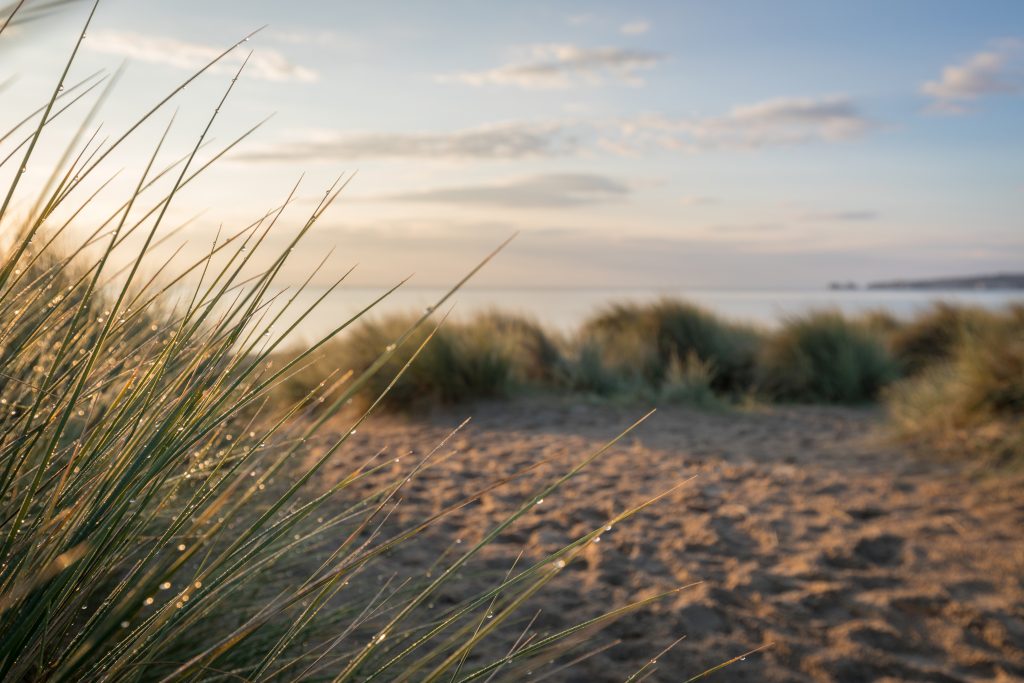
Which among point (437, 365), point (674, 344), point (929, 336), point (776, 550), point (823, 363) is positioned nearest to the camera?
point (776, 550)

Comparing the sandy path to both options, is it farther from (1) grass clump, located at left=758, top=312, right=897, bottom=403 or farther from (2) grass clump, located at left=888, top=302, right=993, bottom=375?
(2) grass clump, located at left=888, top=302, right=993, bottom=375

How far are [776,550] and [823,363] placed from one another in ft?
19.0

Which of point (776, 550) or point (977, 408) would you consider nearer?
point (776, 550)

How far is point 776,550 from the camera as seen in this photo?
12.1 ft

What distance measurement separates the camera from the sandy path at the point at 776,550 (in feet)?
9.14

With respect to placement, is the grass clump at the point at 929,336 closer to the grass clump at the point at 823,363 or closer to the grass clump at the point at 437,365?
the grass clump at the point at 823,363

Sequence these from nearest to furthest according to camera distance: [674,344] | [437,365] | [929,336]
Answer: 1. [437,365]
2. [674,344]
3. [929,336]

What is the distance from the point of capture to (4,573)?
3.70 ft

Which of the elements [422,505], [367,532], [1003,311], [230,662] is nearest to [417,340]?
[422,505]

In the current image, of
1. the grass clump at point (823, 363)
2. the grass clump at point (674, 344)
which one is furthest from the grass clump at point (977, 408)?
the grass clump at point (674, 344)

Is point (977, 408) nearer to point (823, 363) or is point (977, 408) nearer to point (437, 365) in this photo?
point (823, 363)

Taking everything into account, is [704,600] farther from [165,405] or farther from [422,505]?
[165,405]

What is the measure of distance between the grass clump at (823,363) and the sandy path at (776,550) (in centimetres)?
261

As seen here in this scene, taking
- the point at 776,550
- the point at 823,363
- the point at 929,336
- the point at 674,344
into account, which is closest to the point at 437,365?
the point at 674,344
